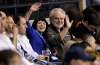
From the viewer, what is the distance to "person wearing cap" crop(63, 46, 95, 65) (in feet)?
11.0

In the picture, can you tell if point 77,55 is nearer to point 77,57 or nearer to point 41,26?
point 77,57

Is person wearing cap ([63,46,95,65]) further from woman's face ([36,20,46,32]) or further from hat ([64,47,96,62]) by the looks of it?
woman's face ([36,20,46,32])

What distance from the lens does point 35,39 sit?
6227 mm

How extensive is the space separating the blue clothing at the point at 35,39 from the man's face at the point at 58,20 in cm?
30

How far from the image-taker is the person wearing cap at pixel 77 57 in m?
3.35

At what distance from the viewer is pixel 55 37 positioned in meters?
6.16

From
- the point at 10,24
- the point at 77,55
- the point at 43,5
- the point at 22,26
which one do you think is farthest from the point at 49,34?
the point at 77,55

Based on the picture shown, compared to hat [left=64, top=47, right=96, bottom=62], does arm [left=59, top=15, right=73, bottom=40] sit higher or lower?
lower

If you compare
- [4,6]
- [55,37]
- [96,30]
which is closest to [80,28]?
[96,30]

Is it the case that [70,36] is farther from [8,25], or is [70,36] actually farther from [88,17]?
[8,25]

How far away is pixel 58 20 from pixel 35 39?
453 millimetres

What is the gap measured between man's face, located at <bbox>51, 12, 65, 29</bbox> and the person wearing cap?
2.92 metres

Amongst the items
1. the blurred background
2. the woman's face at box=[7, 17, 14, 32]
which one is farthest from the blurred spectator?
the blurred background

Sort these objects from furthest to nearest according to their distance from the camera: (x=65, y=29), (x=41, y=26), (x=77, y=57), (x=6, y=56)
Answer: (x=41, y=26) → (x=65, y=29) → (x=77, y=57) → (x=6, y=56)
